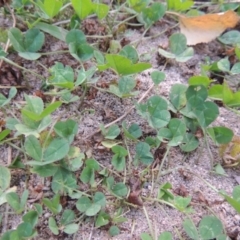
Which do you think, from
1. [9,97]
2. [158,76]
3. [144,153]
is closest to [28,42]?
[9,97]

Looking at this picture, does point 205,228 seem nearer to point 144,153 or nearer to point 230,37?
point 144,153

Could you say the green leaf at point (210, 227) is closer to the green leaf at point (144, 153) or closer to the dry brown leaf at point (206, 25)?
the green leaf at point (144, 153)

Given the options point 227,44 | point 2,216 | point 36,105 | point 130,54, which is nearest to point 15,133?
point 36,105

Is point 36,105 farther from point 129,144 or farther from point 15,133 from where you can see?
point 129,144

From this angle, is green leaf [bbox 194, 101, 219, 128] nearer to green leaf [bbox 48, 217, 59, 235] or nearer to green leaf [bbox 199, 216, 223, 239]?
green leaf [bbox 199, 216, 223, 239]

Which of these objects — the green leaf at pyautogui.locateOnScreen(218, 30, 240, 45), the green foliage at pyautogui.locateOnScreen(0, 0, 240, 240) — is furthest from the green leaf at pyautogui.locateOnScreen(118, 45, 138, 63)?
the green leaf at pyautogui.locateOnScreen(218, 30, 240, 45)

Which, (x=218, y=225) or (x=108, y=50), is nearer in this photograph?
(x=218, y=225)
